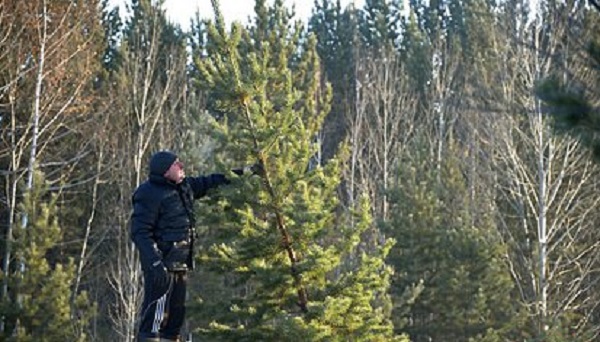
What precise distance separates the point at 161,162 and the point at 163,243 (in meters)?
0.59

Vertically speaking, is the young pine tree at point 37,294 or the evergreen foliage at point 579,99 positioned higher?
the evergreen foliage at point 579,99

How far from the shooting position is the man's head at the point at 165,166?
632 centimetres

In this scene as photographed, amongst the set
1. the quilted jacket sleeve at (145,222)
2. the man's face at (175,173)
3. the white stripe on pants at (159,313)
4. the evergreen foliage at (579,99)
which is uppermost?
the evergreen foliage at (579,99)

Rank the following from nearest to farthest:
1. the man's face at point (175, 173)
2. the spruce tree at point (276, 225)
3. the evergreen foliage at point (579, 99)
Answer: the evergreen foliage at point (579, 99) < the man's face at point (175, 173) < the spruce tree at point (276, 225)

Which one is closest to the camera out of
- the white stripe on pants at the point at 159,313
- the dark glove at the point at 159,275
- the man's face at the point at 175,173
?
the dark glove at the point at 159,275

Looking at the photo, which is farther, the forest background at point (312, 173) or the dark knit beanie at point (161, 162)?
the forest background at point (312, 173)

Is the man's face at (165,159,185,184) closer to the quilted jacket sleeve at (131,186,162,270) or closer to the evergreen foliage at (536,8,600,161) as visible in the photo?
the quilted jacket sleeve at (131,186,162,270)

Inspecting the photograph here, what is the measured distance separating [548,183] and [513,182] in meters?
1.11

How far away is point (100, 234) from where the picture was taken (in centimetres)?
2519

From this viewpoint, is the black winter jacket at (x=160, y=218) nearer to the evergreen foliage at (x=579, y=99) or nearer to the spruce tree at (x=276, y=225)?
the spruce tree at (x=276, y=225)

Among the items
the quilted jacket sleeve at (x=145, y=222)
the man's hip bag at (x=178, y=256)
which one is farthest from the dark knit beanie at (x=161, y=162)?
the man's hip bag at (x=178, y=256)

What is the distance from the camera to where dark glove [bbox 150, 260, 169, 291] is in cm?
613

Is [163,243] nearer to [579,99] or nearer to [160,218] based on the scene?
[160,218]

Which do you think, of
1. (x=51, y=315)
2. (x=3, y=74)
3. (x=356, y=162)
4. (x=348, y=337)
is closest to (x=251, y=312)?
(x=348, y=337)
